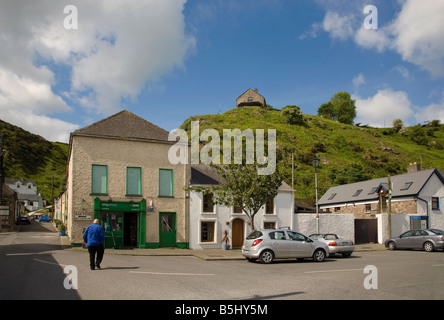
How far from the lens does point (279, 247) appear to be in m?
16.9

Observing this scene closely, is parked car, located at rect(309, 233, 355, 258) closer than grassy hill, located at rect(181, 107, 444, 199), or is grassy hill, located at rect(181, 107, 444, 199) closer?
parked car, located at rect(309, 233, 355, 258)

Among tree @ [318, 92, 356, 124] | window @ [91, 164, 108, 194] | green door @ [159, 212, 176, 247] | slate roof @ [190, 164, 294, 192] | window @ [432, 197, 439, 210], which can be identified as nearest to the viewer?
window @ [91, 164, 108, 194]

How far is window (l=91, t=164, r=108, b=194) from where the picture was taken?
75.6 ft

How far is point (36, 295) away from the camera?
8242 mm

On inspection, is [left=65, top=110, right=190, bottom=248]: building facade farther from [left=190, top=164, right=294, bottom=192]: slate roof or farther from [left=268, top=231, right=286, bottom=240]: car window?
[left=268, top=231, right=286, bottom=240]: car window

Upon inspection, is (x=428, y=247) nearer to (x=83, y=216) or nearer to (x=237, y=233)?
(x=237, y=233)

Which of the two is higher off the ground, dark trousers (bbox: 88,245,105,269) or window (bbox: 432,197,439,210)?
window (bbox: 432,197,439,210)

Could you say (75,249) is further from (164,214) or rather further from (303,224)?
(303,224)

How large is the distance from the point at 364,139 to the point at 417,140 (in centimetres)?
2076

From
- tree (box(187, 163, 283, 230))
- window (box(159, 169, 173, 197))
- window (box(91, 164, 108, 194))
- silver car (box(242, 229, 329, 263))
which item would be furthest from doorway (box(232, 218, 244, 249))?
window (box(91, 164, 108, 194))

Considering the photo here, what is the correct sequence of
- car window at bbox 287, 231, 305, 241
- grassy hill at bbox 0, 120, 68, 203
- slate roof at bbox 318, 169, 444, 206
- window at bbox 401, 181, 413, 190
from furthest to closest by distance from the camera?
grassy hill at bbox 0, 120, 68, 203 < window at bbox 401, 181, 413, 190 < slate roof at bbox 318, 169, 444, 206 < car window at bbox 287, 231, 305, 241

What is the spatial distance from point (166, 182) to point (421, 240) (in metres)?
17.1

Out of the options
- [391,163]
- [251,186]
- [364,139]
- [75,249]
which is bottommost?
[75,249]

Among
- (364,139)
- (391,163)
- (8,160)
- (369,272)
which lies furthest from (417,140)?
(8,160)
